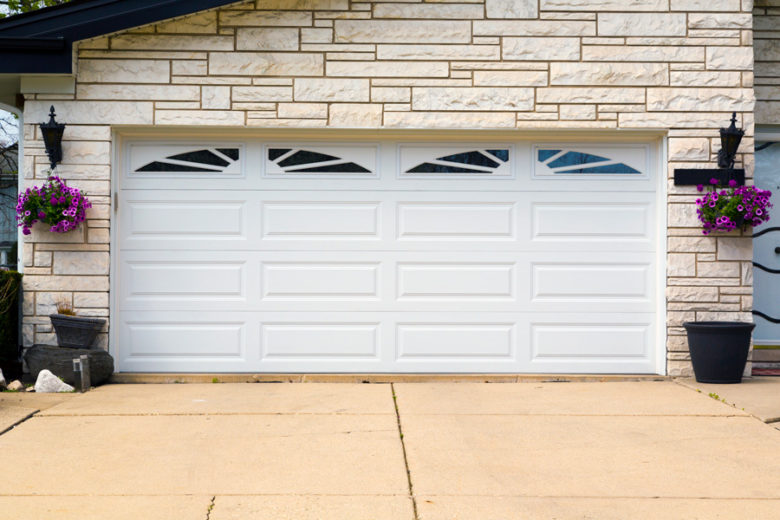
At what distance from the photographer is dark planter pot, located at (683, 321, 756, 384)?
282 inches

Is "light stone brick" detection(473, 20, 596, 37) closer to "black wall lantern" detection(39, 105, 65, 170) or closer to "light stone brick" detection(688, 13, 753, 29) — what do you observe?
"light stone brick" detection(688, 13, 753, 29)

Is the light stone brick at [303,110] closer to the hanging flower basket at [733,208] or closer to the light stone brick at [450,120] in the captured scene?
the light stone brick at [450,120]

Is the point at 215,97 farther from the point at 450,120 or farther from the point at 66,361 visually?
the point at 66,361

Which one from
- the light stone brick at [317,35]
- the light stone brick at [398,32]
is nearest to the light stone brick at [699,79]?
the light stone brick at [398,32]

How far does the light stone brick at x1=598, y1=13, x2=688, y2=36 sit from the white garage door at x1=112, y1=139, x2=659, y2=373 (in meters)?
1.10

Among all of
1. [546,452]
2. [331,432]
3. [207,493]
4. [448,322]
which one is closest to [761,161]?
[448,322]

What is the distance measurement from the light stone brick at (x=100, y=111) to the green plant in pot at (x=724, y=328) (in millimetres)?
4959

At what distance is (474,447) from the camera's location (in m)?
5.06

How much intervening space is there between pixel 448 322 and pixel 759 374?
295cm

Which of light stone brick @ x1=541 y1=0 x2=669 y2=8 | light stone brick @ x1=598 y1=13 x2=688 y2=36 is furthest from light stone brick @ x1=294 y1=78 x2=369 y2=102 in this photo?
light stone brick @ x1=598 y1=13 x2=688 y2=36

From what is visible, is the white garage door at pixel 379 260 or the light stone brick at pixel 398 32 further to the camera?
the white garage door at pixel 379 260

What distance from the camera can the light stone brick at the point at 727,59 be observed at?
299 inches

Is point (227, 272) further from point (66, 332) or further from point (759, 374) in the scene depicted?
point (759, 374)

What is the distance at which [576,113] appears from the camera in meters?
7.55
